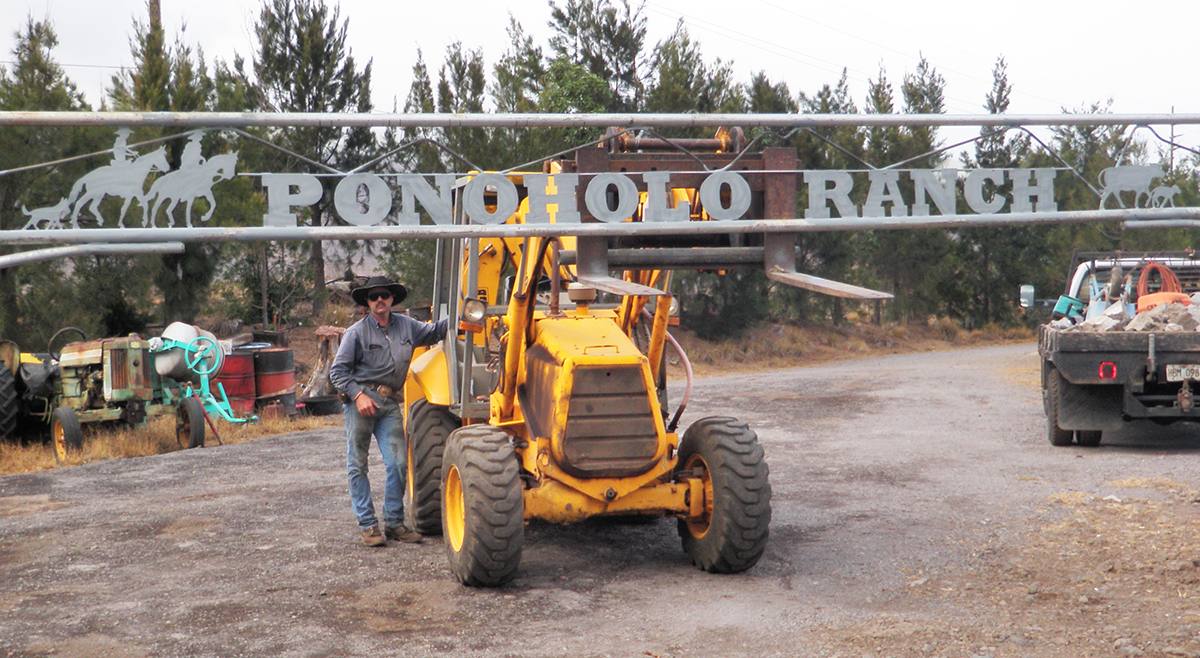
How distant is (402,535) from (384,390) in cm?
98

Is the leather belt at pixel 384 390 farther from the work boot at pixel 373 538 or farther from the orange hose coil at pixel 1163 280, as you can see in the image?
the orange hose coil at pixel 1163 280

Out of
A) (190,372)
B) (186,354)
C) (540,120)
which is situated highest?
(540,120)

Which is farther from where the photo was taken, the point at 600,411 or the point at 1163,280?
the point at 1163,280

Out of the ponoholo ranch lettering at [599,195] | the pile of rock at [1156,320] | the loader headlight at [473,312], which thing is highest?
the ponoholo ranch lettering at [599,195]

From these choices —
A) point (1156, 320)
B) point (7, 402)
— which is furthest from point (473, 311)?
point (7, 402)

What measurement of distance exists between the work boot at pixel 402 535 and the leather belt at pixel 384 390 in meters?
0.88

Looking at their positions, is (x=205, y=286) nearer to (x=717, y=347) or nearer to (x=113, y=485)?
(x=113, y=485)

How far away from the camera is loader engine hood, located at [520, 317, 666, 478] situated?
19.6ft

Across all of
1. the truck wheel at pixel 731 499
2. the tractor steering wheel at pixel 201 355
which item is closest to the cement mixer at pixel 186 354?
the tractor steering wheel at pixel 201 355

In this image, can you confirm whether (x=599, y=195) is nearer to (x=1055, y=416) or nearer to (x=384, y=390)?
(x=384, y=390)

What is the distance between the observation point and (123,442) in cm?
1265

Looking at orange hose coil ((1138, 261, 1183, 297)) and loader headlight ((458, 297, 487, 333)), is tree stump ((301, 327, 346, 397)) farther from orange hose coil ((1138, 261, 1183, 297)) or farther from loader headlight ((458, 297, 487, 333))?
orange hose coil ((1138, 261, 1183, 297))

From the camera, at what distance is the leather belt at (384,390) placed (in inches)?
282

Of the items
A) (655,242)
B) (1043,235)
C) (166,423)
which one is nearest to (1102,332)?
(655,242)
